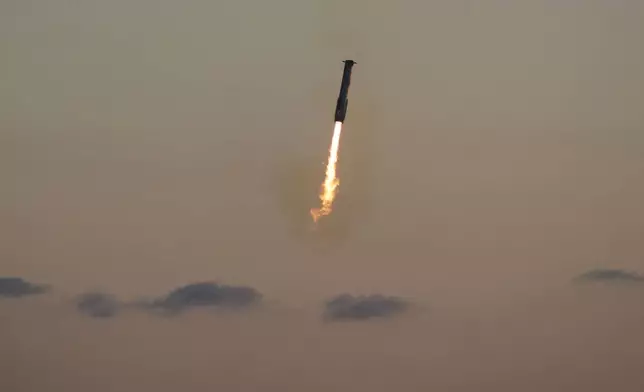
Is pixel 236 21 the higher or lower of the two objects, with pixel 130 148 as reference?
higher

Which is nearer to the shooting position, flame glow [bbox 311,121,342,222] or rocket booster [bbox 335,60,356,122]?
rocket booster [bbox 335,60,356,122]

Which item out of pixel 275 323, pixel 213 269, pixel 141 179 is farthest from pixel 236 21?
pixel 275 323

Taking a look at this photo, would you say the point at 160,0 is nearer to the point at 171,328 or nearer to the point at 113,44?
the point at 113,44

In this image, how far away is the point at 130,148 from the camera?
10.4 metres

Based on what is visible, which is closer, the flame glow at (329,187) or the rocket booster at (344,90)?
the rocket booster at (344,90)

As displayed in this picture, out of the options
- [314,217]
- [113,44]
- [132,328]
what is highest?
[113,44]

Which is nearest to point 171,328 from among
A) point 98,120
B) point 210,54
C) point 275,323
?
point 275,323

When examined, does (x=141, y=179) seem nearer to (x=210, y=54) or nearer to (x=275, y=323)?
(x=210, y=54)

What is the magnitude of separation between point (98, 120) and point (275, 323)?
3.63 m

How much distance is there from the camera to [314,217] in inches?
409

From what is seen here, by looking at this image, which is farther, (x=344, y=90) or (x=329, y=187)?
(x=329, y=187)

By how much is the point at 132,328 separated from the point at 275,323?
193 cm

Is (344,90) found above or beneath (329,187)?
above

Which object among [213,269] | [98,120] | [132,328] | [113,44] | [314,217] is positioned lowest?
[132,328]
